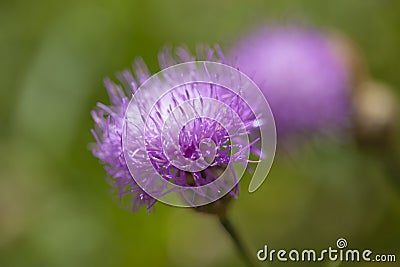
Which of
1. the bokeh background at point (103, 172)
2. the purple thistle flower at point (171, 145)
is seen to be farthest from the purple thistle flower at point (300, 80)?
the purple thistle flower at point (171, 145)

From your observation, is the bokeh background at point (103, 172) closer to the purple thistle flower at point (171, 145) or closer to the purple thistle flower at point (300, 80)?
the purple thistle flower at point (300, 80)

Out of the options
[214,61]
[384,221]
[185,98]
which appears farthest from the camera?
[384,221]

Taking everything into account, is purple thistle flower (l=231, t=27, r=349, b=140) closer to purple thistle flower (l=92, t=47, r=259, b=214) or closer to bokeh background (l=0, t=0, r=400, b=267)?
bokeh background (l=0, t=0, r=400, b=267)

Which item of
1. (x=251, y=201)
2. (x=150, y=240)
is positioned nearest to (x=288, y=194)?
(x=251, y=201)

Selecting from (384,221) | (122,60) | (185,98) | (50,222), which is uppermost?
(122,60)

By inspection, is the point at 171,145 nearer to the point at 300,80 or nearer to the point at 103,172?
the point at 300,80

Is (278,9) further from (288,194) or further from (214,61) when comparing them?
(214,61)

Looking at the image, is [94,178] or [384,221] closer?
[384,221]
